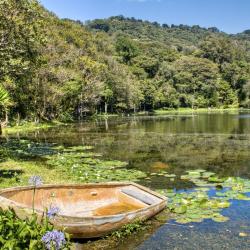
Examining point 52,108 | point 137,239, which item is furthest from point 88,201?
point 52,108

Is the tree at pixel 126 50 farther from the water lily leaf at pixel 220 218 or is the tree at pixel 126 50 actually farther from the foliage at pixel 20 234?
the foliage at pixel 20 234

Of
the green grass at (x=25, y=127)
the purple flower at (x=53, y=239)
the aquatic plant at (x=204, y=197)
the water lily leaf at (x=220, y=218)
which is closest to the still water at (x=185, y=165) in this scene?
the water lily leaf at (x=220, y=218)

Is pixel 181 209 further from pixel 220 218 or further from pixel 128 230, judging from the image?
pixel 128 230

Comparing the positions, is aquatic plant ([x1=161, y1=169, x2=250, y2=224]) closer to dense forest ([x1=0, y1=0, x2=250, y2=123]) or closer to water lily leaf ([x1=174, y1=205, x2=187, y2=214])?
water lily leaf ([x1=174, y1=205, x2=187, y2=214])

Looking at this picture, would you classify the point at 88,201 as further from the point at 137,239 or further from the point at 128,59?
the point at 128,59

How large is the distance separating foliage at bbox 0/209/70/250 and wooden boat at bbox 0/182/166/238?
258 centimetres

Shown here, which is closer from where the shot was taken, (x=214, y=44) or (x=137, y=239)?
(x=137, y=239)

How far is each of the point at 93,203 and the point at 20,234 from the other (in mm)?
6916

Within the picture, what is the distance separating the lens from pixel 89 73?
90.1 m

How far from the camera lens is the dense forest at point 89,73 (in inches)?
1161

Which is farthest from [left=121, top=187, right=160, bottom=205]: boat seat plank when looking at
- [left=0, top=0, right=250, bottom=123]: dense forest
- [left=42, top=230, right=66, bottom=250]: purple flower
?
[left=42, top=230, right=66, bottom=250]: purple flower

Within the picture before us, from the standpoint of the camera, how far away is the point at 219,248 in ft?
42.0

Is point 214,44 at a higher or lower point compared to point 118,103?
higher

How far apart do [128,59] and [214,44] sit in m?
49.9
